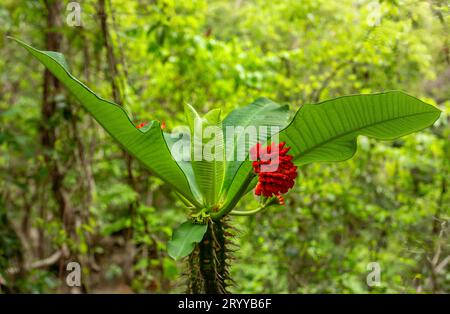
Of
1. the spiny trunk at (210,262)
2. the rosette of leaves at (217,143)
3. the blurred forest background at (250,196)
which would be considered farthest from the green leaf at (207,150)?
the blurred forest background at (250,196)

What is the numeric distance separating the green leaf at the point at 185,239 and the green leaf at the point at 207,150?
126 millimetres

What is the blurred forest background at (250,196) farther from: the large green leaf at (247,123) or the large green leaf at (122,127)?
the large green leaf at (122,127)

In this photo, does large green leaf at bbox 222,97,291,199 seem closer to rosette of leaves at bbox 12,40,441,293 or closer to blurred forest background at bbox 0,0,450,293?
rosette of leaves at bbox 12,40,441,293

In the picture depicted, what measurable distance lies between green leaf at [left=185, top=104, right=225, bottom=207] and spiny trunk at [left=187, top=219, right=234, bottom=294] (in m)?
0.12

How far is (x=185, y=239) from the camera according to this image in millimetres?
1252

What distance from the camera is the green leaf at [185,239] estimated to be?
3.92 ft

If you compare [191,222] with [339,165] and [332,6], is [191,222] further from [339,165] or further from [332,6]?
[332,6]

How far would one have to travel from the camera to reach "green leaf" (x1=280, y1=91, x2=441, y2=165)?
1.17 metres

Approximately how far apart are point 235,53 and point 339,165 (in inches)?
51.0

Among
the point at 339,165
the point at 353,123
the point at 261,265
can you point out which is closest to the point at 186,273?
the point at 353,123

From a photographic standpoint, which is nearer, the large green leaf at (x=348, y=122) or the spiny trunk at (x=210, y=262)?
the large green leaf at (x=348, y=122)

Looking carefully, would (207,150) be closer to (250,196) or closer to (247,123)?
(247,123)

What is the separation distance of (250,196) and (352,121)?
6.59ft

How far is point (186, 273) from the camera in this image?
1.41 metres
